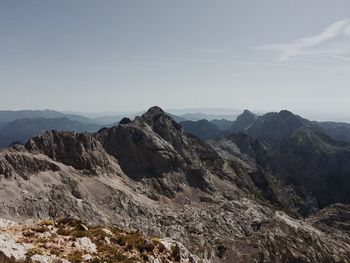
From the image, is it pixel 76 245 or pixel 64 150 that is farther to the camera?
pixel 64 150

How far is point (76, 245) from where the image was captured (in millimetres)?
27297

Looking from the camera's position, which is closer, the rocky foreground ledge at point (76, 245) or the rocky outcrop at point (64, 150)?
the rocky foreground ledge at point (76, 245)

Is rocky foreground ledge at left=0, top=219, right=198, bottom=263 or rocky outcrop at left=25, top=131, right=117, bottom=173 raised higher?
rocky foreground ledge at left=0, top=219, right=198, bottom=263

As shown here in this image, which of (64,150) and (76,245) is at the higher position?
(76,245)

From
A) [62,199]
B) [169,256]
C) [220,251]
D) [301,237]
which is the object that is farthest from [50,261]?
[301,237]

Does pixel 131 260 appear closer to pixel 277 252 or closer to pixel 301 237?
pixel 277 252

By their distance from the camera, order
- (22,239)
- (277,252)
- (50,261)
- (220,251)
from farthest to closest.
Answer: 1. (277,252)
2. (220,251)
3. (22,239)
4. (50,261)

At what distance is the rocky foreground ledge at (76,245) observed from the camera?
936 inches

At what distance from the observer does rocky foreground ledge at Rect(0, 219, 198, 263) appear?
2377cm

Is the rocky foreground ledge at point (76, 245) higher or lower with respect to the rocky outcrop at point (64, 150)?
higher

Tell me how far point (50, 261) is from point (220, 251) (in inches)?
5899

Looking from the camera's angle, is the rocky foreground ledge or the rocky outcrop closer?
the rocky foreground ledge

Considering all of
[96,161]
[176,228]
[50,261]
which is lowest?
[176,228]

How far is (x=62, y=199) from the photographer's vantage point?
6068 inches
